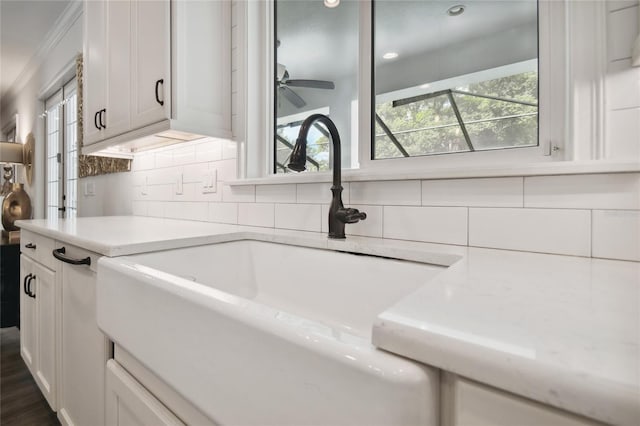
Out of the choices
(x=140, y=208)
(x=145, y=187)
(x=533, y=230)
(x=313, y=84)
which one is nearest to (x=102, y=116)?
(x=145, y=187)

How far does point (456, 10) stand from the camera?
1160 millimetres

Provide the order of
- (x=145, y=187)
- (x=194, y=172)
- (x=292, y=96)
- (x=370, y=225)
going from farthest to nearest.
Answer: (x=145, y=187), (x=194, y=172), (x=292, y=96), (x=370, y=225)

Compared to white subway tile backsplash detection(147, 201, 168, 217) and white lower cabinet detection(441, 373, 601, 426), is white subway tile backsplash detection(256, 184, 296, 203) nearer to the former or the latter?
white subway tile backsplash detection(147, 201, 168, 217)

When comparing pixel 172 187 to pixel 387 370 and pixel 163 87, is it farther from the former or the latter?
pixel 387 370

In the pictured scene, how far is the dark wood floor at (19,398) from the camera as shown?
4.80 feet

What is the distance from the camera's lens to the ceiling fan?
155cm

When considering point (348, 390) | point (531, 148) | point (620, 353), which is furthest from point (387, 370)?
point (531, 148)

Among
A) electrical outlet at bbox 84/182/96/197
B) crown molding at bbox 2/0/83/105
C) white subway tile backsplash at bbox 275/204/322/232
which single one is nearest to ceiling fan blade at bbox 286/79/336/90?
white subway tile backsplash at bbox 275/204/322/232

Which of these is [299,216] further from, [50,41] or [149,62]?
[50,41]

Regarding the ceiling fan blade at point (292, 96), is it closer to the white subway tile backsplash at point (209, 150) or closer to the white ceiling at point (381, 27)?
the white ceiling at point (381, 27)

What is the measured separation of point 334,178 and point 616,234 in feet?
2.30

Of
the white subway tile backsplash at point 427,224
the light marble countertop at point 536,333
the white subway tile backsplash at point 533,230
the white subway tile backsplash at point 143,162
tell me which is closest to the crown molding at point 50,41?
the white subway tile backsplash at point 143,162

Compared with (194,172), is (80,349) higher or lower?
lower

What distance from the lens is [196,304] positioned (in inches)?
18.4
